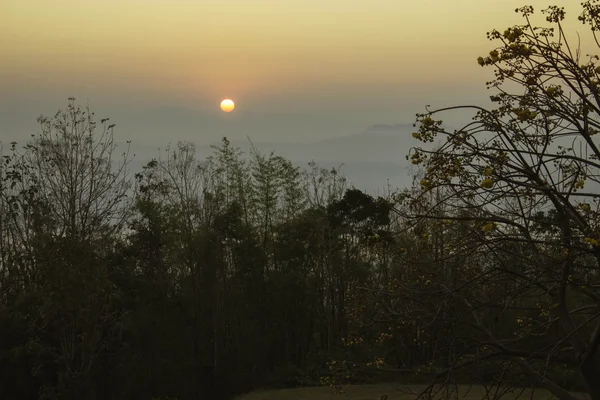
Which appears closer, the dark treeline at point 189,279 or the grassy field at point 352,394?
the dark treeline at point 189,279

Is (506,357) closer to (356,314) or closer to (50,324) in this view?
(356,314)

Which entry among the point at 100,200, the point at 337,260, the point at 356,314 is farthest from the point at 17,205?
the point at 356,314

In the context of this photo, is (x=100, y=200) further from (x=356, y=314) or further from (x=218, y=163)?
(x=356, y=314)

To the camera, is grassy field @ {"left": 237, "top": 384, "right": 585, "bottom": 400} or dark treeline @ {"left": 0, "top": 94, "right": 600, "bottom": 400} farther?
grassy field @ {"left": 237, "top": 384, "right": 585, "bottom": 400}

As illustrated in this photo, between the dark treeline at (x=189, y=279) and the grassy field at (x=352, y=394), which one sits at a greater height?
the dark treeline at (x=189, y=279)

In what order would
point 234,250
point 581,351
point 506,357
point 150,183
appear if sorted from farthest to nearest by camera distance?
point 234,250
point 150,183
point 506,357
point 581,351

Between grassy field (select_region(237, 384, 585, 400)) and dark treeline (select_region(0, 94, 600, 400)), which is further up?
dark treeline (select_region(0, 94, 600, 400))

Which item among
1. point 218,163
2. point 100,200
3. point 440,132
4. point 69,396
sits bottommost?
point 69,396

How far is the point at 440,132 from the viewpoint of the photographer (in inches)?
175

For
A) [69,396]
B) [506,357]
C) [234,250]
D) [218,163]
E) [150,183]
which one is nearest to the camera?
[506,357]

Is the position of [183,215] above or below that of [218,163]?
below

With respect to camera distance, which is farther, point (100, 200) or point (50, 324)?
point (100, 200)

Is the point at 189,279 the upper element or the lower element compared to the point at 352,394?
upper

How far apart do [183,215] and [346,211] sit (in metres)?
4.53
